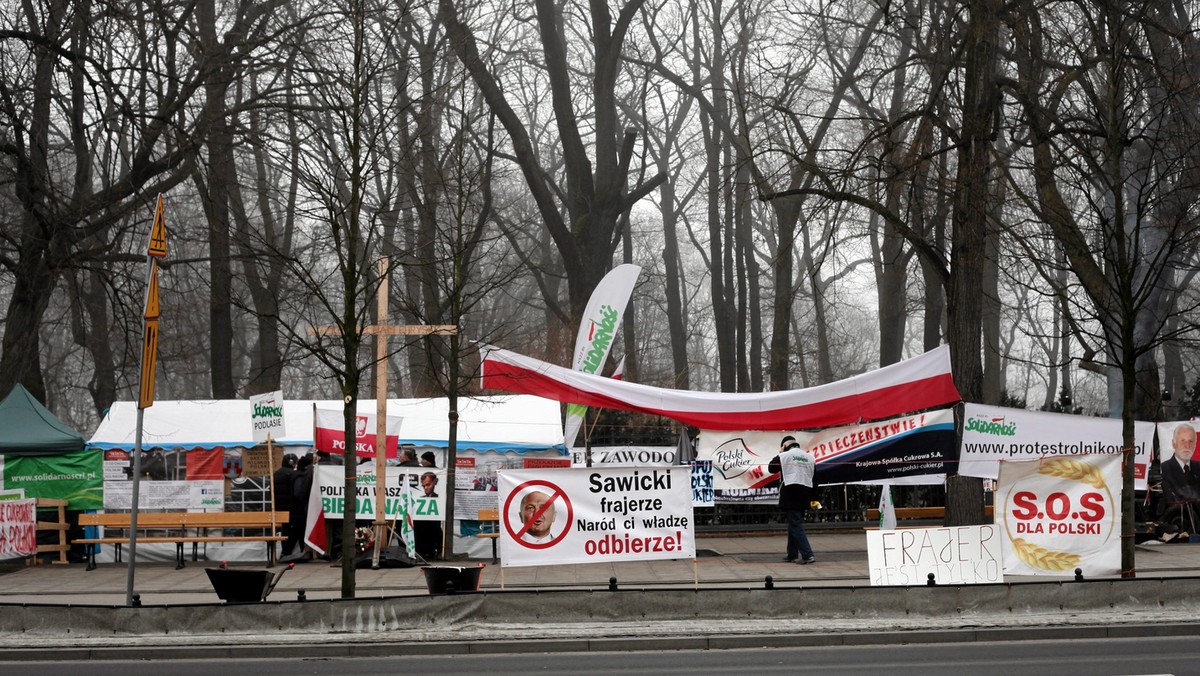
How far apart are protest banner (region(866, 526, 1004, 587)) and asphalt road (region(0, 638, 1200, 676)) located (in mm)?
2528

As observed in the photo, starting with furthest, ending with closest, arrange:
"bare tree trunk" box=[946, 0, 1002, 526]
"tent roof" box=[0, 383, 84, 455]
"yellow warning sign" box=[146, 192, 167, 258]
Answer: "tent roof" box=[0, 383, 84, 455]
"bare tree trunk" box=[946, 0, 1002, 526]
"yellow warning sign" box=[146, 192, 167, 258]

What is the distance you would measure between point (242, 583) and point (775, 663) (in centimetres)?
579

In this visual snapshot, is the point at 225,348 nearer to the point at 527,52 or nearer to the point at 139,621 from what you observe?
the point at 527,52

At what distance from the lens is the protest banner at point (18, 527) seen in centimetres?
2027

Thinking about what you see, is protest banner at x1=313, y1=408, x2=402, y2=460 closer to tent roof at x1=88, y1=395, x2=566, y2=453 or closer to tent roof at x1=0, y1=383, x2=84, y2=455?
tent roof at x1=88, y1=395, x2=566, y2=453

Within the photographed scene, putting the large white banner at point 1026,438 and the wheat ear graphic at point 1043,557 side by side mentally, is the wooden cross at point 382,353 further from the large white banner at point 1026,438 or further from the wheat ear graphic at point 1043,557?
the large white banner at point 1026,438

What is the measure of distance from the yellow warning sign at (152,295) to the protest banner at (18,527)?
26.1 ft

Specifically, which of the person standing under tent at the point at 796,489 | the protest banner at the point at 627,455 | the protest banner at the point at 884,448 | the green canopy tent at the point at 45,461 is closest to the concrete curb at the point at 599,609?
the person standing under tent at the point at 796,489

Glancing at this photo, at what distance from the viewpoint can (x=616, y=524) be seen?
15.4 meters

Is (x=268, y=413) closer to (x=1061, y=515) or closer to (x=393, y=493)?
(x=393, y=493)

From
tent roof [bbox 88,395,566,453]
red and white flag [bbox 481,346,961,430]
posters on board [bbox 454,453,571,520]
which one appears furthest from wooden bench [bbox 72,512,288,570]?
red and white flag [bbox 481,346,961,430]

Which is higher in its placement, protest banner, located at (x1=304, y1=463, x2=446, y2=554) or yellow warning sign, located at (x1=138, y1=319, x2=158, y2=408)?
yellow warning sign, located at (x1=138, y1=319, x2=158, y2=408)

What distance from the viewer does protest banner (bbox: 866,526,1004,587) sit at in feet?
48.4

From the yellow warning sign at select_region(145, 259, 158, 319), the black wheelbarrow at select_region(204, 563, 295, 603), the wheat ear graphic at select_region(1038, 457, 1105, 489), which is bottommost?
the black wheelbarrow at select_region(204, 563, 295, 603)
